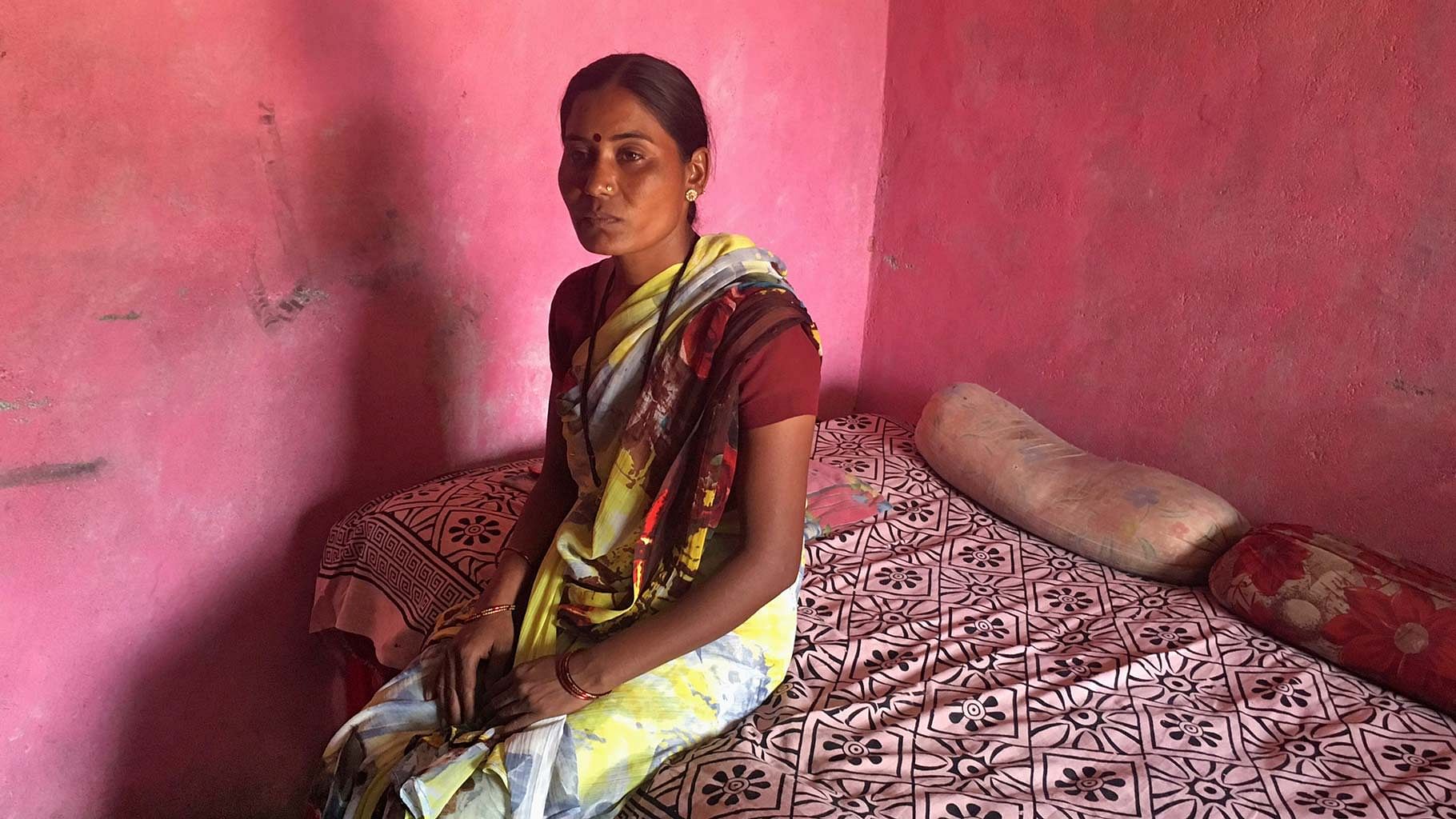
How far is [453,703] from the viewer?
1.43 meters

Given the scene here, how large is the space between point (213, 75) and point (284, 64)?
0.42 feet

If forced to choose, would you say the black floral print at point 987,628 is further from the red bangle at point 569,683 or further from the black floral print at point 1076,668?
the red bangle at point 569,683

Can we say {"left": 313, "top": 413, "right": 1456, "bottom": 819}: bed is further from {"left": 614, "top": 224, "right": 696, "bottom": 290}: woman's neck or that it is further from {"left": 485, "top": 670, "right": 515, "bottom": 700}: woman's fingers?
{"left": 614, "top": 224, "right": 696, "bottom": 290}: woman's neck

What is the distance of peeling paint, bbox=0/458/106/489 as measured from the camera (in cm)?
176

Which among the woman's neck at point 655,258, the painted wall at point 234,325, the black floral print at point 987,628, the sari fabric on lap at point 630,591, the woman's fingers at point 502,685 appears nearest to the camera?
the sari fabric on lap at point 630,591

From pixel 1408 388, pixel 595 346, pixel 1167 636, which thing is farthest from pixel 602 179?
pixel 1408 388

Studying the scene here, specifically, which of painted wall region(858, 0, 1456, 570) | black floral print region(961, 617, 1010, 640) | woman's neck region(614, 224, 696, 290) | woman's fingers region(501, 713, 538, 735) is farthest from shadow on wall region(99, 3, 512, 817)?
painted wall region(858, 0, 1456, 570)

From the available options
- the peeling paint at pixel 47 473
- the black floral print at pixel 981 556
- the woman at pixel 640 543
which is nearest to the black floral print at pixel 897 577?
the black floral print at pixel 981 556

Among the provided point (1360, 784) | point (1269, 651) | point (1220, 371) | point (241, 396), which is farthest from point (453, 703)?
point (1220, 371)

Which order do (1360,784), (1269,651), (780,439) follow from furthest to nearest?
1. (1269,651)
2. (1360,784)
3. (780,439)

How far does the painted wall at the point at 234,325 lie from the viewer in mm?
1749

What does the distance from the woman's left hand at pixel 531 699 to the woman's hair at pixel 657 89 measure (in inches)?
30.4

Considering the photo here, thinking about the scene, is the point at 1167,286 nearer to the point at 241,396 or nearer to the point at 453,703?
the point at 453,703

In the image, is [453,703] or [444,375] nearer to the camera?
[453,703]
